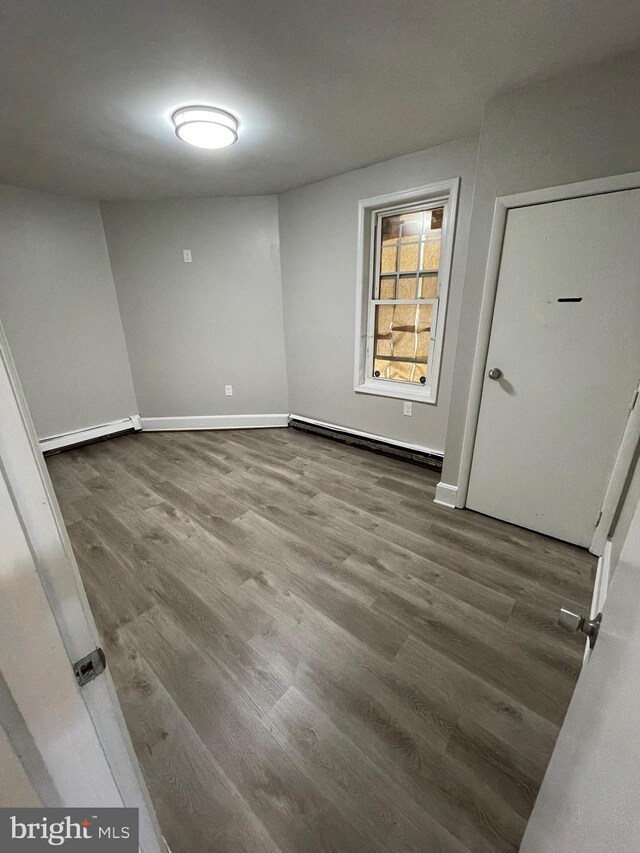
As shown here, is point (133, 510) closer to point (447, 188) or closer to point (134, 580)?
point (134, 580)

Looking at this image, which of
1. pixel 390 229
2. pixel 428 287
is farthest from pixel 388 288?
pixel 390 229

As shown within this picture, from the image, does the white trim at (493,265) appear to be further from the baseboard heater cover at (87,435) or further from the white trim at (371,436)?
the baseboard heater cover at (87,435)

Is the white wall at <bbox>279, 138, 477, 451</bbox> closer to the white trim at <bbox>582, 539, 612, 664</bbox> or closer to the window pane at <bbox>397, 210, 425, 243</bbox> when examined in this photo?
the window pane at <bbox>397, 210, 425, 243</bbox>

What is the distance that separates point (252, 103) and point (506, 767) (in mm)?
3028

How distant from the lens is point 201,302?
350 cm

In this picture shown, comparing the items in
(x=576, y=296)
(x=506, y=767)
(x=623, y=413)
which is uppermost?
(x=576, y=296)

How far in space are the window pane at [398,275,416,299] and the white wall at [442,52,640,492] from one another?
85 cm

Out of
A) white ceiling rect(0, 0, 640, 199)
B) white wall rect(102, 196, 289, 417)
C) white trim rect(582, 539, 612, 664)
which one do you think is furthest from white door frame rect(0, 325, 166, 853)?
white wall rect(102, 196, 289, 417)

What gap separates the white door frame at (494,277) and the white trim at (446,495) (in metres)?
0.03

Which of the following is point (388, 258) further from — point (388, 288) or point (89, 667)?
point (89, 667)

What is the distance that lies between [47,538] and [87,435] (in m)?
3.73

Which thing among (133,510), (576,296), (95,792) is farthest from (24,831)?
(576,296)

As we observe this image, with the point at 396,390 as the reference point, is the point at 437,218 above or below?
above

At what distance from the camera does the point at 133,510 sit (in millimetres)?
2350
